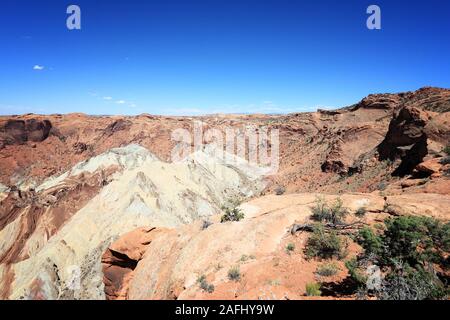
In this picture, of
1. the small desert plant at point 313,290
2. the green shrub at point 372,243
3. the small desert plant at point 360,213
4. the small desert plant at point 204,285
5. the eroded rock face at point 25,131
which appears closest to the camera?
the small desert plant at point 313,290

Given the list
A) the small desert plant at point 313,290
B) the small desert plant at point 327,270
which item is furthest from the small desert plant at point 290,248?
the small desert plant at point 313,290

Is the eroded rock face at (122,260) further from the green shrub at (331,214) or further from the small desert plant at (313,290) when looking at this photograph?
the small desert plant at (313,290)

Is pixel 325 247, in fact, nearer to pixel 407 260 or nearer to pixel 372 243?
pixel 372 243

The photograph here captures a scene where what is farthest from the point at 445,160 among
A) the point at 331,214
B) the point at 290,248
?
the point at 290,248

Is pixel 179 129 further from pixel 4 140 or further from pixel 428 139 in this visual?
pixel 428 139
